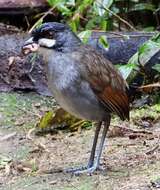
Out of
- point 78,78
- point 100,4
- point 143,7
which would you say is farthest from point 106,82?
→ point 143,7

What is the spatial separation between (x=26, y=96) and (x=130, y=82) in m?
1.09

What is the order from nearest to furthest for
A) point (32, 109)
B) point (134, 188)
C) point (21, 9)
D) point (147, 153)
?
point (134, 188), point (147, 153), point (32, 109), point (21, 9)

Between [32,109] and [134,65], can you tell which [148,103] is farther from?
[32,109]

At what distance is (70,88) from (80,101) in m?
0.12

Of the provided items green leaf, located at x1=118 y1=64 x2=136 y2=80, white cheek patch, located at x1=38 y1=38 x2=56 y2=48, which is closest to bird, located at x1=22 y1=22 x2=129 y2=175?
white cheek patch, located at x1=38 y1=38 x2=56 y2=48

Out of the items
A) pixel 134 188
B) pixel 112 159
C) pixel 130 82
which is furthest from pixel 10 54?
pixel 134 188

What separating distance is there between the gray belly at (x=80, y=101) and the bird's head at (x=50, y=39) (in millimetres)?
312

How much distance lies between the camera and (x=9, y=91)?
24.2 feet

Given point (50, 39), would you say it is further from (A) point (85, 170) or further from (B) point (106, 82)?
(A) point (85, 170)

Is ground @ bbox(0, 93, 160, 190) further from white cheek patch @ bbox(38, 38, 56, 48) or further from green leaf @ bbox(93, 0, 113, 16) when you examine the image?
green leaf @ bbox(93, 0, 113, 16)

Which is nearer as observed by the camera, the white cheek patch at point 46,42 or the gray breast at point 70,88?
the gray breast at point 70,88

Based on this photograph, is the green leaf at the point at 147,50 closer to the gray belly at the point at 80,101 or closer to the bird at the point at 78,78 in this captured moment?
the bird at the point at 78,78

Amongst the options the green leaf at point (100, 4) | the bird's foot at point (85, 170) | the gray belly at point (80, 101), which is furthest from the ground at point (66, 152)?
the green leaf at point (100, 4)

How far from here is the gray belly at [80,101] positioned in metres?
4.67
